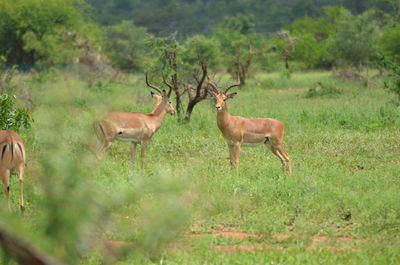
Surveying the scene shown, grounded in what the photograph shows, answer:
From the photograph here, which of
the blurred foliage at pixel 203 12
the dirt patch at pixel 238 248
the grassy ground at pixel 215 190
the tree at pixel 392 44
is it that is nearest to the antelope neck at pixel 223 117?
the grassy ground at pixel 215 190

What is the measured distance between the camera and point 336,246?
566 centimetres

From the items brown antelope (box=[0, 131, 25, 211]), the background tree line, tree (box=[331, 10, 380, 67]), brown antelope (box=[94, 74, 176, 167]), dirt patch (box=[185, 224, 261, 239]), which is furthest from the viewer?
tree (box=[331, 10, 380, 67])

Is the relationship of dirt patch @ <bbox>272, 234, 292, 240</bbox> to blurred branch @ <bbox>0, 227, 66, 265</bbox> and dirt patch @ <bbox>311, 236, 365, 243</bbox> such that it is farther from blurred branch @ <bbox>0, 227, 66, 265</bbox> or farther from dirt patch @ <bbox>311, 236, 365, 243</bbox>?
blurred branch @ <bbox>0, 227, 66, 265</bbox>

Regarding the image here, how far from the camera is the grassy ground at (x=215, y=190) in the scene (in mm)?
3064

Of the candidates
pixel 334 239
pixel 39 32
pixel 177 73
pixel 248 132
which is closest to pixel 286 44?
pixel 39 32

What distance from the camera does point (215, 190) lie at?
7.35 m

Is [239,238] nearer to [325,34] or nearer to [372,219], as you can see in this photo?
[372,219]

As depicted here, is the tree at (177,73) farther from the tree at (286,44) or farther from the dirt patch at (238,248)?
the tree at (286,44)

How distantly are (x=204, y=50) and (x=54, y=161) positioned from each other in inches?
979

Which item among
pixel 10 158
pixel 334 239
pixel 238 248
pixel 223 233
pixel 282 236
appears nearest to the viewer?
pixel 238 248

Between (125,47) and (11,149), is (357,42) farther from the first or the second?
(11,149)

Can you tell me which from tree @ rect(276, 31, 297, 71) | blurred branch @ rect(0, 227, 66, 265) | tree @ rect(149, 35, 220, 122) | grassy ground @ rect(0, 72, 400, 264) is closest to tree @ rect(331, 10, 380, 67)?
tree @ rect(276, 31, 297, 71)

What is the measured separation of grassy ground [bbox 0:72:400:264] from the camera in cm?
306

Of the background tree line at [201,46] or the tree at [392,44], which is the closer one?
the tree at [392,44]
